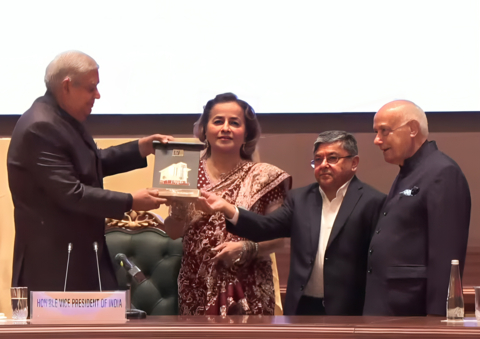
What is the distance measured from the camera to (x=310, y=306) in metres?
2.49

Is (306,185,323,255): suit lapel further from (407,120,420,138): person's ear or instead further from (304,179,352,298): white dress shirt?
(407,120,420,138): person's ear

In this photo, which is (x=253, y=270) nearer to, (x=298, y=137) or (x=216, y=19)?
(x=298, y=137)

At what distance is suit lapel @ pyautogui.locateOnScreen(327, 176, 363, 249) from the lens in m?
2.51

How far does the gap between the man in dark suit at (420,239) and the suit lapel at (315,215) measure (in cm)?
22

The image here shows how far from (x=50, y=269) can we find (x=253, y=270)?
77cm

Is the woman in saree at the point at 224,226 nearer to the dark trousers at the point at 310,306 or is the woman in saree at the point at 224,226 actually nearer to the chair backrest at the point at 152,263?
the dark trousers at the point at 310,306

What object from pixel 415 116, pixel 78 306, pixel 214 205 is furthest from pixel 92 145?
pixel 415 116

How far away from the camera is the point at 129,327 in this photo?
169 centimetres

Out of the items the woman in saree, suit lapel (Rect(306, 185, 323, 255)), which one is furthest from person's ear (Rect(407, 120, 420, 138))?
the woman in saree

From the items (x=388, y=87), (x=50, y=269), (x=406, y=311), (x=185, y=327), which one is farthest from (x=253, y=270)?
(x=388, y=87)

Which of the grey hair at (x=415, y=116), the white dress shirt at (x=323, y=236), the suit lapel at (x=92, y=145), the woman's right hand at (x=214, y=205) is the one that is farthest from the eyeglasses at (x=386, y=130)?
the suit lapel at (x=92, y=145)

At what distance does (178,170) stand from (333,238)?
23.9 inches

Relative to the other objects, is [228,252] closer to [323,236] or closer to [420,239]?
[323,236]

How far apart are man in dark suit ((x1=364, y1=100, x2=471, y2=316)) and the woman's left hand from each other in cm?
48
